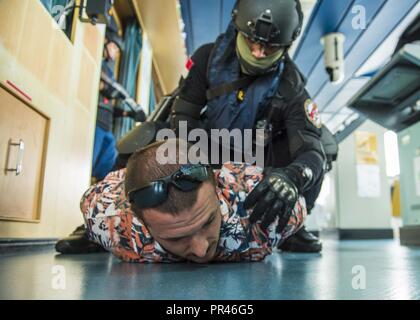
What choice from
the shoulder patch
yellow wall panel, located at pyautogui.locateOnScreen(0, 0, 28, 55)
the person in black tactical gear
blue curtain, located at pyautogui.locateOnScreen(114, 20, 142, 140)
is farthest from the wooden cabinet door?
blue curtain, located at pyautogui.locateOnScreen(114, 20, 142, 140)

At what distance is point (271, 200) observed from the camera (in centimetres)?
77

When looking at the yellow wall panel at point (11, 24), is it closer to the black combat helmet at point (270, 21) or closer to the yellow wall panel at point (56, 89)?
the yellow wall panel at point (56, 89)

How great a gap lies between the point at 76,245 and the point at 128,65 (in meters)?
1.73

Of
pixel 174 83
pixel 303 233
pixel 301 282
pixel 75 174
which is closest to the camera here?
pixel 301 282

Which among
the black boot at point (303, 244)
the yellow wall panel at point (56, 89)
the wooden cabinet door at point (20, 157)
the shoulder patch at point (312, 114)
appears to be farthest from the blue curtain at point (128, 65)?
the shoulder patch at point (312, 114)

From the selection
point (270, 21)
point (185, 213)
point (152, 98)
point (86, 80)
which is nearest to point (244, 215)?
point (185, 213)

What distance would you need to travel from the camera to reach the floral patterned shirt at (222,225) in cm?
78

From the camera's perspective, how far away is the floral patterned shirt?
2.57 feet

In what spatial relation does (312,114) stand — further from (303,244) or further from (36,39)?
(36,39)

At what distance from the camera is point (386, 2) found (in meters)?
2.29

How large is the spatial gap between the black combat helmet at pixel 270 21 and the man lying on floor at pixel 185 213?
1.50 ft
